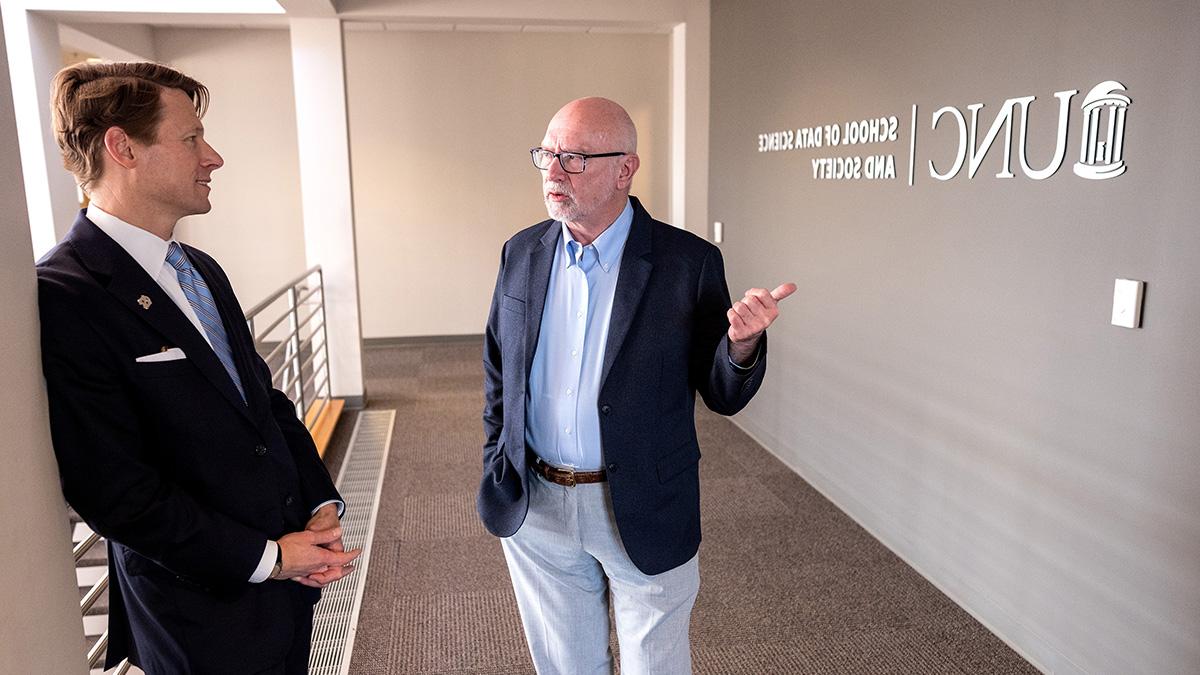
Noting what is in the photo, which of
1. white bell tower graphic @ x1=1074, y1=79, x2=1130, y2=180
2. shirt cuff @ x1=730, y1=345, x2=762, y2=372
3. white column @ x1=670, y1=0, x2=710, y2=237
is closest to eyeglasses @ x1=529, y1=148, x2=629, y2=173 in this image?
shirt cuff @ x1=730, y1=345, x2=762, y2=372

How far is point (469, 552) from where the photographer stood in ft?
11.2

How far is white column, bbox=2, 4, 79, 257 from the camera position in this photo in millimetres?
4336

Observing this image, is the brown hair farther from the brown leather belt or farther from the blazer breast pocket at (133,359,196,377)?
the brown leather belt

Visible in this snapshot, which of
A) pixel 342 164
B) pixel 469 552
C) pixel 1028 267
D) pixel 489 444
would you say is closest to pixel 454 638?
pixel 469 552

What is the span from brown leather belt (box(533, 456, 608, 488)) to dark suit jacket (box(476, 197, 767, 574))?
5cm

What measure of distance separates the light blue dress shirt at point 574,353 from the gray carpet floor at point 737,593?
1114mm

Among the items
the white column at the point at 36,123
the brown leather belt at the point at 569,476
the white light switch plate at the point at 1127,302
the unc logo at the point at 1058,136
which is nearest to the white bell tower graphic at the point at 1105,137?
the unc logo at the point at 1058,136

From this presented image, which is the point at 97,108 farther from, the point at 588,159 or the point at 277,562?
the point at 588,159

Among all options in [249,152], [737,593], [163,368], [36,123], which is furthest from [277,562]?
[249,152]

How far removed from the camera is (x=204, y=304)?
145 centimetres

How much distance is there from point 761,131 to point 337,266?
2.62 metres

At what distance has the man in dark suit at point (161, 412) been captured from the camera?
3.94ft

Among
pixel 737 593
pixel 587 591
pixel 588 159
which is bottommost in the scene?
pixel 737 593

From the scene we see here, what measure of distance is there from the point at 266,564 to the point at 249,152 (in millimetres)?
6364
